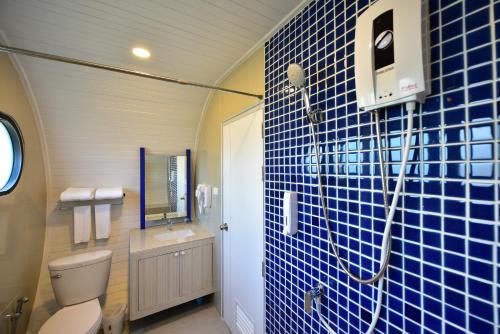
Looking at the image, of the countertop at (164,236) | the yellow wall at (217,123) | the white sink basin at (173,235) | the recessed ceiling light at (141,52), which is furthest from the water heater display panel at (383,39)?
the white sink basin at (173,235)

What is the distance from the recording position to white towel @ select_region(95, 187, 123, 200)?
2223mm

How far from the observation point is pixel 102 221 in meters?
2.29

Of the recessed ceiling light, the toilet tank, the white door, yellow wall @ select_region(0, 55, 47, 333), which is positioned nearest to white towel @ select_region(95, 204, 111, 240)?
the toilet tank

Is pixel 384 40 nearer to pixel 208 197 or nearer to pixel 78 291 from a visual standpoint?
pixel 208 197

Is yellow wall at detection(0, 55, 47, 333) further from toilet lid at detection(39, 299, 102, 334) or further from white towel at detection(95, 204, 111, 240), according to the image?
white towel at detection(95, 204, 111, 240)

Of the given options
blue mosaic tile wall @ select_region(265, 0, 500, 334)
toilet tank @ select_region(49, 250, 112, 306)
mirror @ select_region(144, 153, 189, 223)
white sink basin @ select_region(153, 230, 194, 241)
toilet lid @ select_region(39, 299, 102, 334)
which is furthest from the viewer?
mirror @ select_region(144, 153, 189, 223)

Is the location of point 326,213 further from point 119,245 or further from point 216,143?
point 119,245

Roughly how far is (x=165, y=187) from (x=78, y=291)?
1295mm

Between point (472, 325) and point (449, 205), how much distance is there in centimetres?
33

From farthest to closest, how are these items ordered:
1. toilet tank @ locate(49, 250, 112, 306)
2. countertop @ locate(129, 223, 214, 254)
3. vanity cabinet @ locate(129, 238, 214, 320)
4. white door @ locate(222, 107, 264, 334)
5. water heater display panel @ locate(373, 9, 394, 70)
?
countertop @ locate(129, 223, 214, 254) < vanity cabinet @ locate(129, 238, 214, 320) < toilet tank @ locate(49, 250, 112, 306) < white door @ locate(222, 107, 264, 334) < water heater display panel @ locate(373, 9, 394, 70)

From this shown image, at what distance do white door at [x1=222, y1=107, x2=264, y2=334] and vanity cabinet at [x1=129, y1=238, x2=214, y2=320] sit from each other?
1.04 feet

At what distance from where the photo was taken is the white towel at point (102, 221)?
2268mm

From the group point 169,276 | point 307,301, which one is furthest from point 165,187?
point 307,301

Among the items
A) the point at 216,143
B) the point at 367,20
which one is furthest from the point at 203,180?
the point at 367,20
